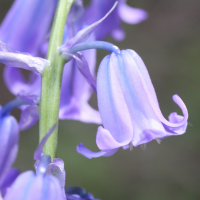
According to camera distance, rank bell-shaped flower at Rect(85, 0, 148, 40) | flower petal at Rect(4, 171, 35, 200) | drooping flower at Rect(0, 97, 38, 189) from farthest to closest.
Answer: bell-shaped flower at Rect(85, 0, 148, 40) → drooping flower at Rect(0, 97, 38, 189) → flower petal at Rect(4, 171, 35, 200)

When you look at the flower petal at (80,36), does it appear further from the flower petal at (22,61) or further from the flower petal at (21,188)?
the flower petal at (21,188)

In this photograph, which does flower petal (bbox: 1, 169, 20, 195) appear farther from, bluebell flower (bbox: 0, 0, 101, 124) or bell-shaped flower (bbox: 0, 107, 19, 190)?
bluebell flower (bbox: 0, 0, 101, 124)

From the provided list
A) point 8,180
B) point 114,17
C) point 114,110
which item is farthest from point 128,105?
point 114,17

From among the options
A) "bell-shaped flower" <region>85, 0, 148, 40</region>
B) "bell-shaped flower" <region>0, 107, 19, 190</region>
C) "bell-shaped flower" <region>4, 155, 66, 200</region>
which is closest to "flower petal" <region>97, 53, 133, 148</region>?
"bell-shaped flower" <region>4, 155, 66, 200</region>

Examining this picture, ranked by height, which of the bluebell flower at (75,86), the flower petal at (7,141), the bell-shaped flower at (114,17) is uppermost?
the bell-shaped flower at (114,17)

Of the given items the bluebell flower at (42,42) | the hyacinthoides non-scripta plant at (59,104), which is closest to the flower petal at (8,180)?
the hyacinthoides non-scripta plant at (59,104)

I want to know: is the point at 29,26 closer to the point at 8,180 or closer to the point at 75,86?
the point at 75,86

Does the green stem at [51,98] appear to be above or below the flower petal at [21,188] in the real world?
above

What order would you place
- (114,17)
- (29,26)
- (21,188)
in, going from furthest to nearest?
1. (114,17)
2. (29,26)
3. (21,188)
